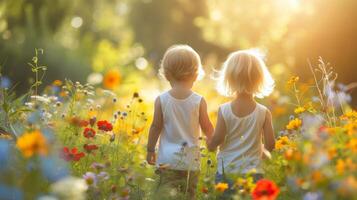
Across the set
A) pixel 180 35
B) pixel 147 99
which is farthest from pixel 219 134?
pixel 180 35

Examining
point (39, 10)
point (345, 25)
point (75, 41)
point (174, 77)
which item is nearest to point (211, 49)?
point (75, 41)

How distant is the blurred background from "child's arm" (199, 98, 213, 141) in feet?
2.50

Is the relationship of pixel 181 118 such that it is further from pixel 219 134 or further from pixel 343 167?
pixel 343 167

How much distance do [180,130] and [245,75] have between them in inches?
22.8

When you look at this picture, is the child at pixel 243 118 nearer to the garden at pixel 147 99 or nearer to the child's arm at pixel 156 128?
the garden at pixel 147 99

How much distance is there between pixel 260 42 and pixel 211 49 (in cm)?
622

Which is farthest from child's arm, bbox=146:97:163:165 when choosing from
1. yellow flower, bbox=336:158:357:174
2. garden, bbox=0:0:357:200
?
yellow flower, bbox=336:158:357:174

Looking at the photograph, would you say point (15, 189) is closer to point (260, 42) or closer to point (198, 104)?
point (198, 104)

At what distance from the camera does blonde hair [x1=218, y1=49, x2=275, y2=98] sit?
449cm

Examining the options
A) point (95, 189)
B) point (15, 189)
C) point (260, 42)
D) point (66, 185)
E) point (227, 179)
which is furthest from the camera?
point (260, 42)

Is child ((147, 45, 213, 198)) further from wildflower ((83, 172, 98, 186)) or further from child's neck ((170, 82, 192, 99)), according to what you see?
wildflower ((83, 172, 98, 186))

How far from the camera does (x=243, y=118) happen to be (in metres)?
4.52

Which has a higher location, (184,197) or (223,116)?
(223,116)

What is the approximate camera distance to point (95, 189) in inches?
157
